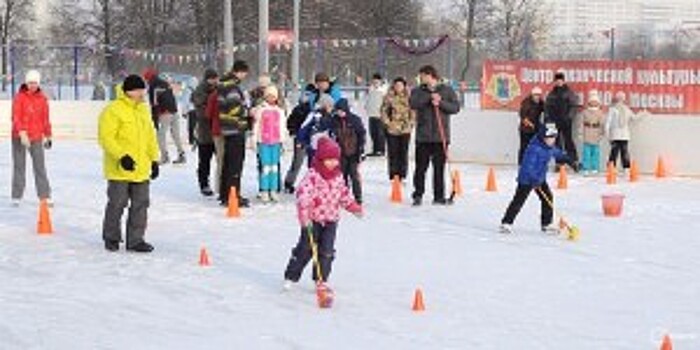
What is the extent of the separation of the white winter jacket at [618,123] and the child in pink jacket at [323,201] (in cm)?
997

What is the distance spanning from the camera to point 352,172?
41.0ft

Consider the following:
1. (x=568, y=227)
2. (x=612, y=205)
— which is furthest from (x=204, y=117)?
(x=612, y=205)

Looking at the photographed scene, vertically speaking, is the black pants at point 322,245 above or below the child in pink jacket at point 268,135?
below

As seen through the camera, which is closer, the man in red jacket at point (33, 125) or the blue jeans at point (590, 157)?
the man in red jacket at point (33, 125)

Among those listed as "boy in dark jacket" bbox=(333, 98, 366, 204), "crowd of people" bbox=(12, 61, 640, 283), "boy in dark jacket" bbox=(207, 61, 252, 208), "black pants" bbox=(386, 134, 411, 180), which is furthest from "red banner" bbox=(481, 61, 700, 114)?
"boy in dark jacket" bbox=(207, 61, 252, 208)

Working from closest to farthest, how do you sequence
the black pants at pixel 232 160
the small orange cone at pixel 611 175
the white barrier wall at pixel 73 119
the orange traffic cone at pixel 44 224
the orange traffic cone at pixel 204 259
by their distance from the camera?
the orange traffic cone at pixel 204 259, the orange traffic cone at pixel 44 224, the black pants at pixel 232 160, the small orange cone at pixel 611 175, the white barrier wall at pixel 73 119

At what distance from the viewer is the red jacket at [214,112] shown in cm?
1252

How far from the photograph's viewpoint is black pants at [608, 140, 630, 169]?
667 inches

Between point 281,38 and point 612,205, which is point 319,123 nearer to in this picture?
Result: point 612,205

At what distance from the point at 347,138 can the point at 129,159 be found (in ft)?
10.6

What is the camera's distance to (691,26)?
18.9 m

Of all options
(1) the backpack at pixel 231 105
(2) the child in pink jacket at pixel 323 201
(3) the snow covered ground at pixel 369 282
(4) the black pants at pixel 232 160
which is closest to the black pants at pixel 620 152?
(3) the snow covered ground at pixel 369 282

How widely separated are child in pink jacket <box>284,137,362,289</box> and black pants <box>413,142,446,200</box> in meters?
5.07

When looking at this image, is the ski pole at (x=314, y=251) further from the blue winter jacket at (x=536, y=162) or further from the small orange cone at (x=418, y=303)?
the blue winter jacket at (x=536, y=162)
